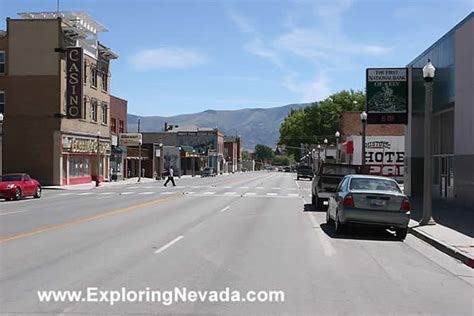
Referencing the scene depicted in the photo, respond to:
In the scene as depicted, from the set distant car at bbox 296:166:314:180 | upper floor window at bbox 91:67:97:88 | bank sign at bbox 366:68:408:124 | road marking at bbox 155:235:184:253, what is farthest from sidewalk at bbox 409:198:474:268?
distant car at bbox 296:166:314:180

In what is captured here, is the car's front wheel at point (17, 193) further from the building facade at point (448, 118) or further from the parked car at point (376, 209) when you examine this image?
the building facade at point (448, 118)

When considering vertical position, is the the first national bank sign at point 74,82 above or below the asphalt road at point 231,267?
above

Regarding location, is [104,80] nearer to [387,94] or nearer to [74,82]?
[74,82]

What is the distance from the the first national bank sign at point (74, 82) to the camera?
4822cm

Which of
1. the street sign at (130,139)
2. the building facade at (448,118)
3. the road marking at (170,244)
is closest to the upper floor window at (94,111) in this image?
the street sign at (130,139)

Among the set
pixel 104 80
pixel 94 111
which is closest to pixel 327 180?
pixel 94 111

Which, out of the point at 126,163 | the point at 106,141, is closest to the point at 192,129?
the point at 126,163

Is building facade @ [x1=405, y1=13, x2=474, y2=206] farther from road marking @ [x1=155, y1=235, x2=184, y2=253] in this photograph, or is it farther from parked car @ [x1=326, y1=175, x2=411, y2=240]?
road marking @ [x1=155, y1=235, x2=184, y2=253]

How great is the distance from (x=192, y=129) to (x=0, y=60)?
10121 cm

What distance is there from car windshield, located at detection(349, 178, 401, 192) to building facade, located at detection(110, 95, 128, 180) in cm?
4833

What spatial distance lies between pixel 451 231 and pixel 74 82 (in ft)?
126

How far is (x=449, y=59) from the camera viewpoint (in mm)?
25875

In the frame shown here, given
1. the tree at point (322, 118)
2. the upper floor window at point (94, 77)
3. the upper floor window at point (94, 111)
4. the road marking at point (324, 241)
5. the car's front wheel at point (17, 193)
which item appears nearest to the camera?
the road marking at point (324, 241)

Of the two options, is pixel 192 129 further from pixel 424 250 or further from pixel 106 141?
pixel 424 250
